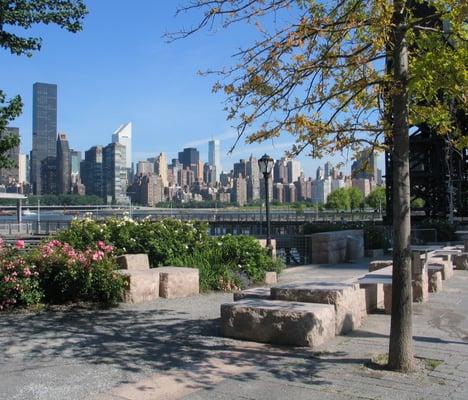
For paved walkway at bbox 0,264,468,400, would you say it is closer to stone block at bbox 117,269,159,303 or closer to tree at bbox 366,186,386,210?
stone block at bbox 117,269,159,303

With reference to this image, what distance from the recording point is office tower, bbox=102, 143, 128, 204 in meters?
127

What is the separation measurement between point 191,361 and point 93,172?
143m

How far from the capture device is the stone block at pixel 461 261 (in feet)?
55.3

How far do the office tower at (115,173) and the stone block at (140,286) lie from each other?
377 feet

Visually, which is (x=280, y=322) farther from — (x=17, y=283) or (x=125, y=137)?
(x=125, y=137)

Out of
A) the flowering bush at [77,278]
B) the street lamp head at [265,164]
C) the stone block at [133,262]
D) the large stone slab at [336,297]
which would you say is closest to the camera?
the large stone slab at [336,297]

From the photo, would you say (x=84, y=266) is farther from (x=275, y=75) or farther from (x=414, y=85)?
(x=414, y=85)

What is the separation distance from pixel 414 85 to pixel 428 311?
4.80 meters

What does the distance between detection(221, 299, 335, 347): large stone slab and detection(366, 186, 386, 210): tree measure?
105m

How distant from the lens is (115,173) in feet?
428

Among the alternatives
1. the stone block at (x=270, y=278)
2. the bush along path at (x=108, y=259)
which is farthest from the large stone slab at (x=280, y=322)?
the stone block at (x=270, y=278)

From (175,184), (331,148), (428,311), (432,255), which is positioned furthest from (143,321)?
(175,184)

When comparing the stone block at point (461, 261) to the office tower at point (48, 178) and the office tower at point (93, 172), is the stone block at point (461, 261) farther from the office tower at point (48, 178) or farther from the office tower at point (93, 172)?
the office tower at point (48, 178)

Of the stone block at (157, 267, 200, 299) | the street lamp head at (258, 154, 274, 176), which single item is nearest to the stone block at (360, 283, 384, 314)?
the stone block at (157, 267, 200, 299)
